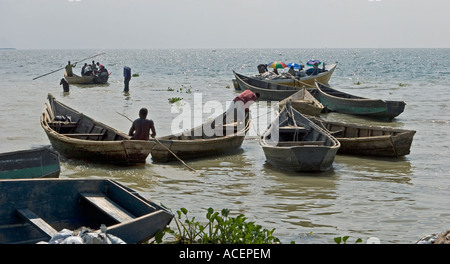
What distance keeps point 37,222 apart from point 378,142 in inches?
387

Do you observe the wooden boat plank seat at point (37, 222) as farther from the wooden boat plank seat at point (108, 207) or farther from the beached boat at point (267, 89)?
the beached boat at point (267, 89)

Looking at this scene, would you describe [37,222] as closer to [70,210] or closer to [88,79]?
[70,210]

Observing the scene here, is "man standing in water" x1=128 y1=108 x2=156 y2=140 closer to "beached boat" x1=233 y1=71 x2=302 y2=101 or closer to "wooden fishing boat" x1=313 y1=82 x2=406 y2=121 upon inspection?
"wooden fishing boat" x1=313 y1=82 x2=406 y2=121

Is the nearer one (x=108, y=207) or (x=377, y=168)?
(x=108, y=207)

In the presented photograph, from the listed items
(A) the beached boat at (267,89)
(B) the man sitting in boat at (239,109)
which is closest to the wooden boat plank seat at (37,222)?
(B) the man sitting in boat at (239,109)

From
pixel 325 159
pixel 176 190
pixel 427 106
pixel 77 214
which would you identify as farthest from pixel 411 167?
pixel 427 106

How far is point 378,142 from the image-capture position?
13.5m

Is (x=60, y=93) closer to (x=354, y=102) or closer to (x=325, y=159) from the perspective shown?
(x=354, y=102)

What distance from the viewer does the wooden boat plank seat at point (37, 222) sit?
5.68 m

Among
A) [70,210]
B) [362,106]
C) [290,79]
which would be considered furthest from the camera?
[290,79]

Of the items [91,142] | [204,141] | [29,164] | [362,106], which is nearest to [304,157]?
[204,141]

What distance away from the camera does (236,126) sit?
51.0 ft

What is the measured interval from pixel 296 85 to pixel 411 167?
17810 mm

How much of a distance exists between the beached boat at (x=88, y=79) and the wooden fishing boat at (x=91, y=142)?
21247 millimetres
